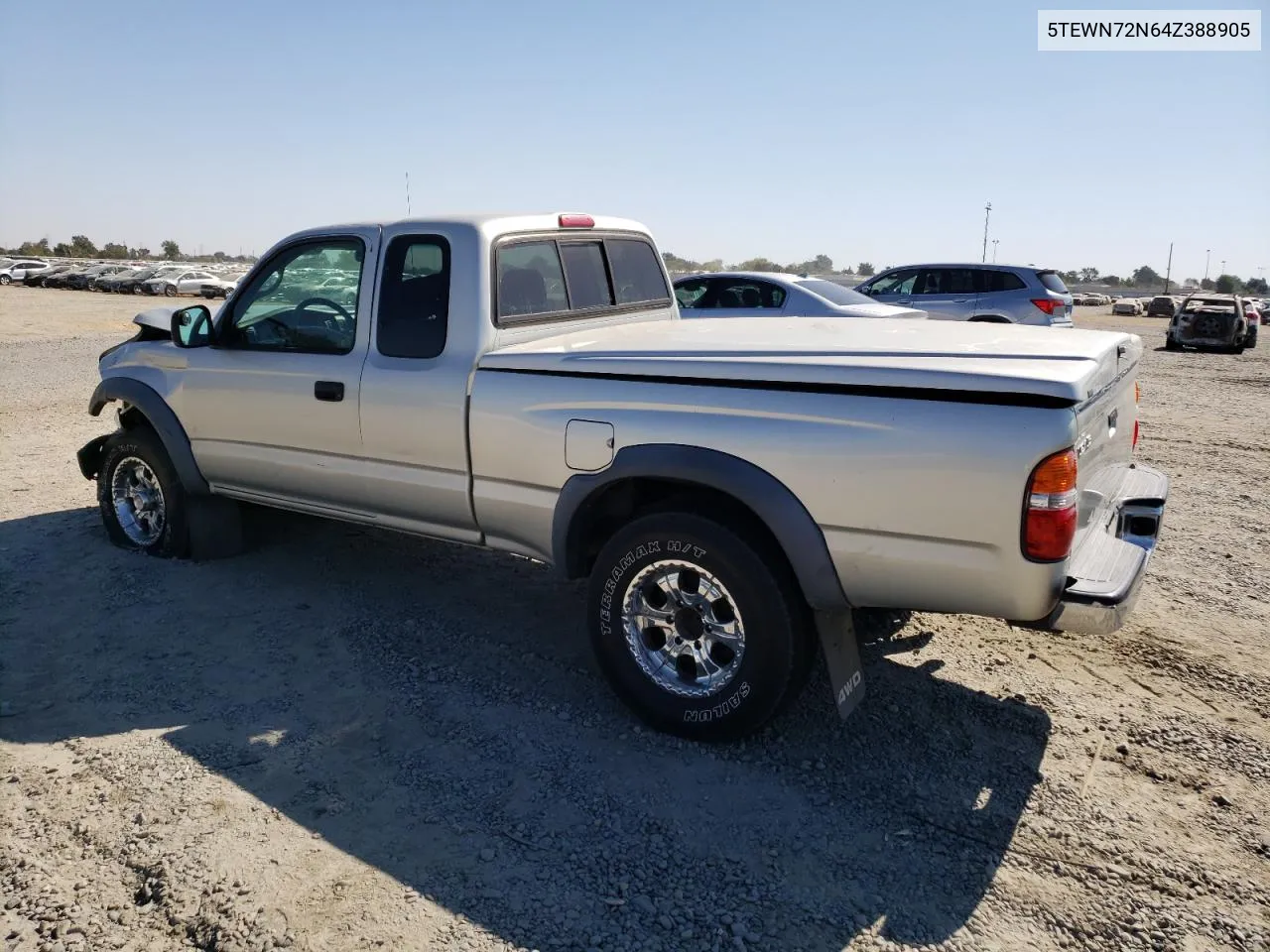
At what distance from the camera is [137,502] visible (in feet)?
19.0

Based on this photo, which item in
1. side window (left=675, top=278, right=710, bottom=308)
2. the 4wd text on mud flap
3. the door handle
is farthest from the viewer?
side window (left=675, top=278, right=710, bottom=308)

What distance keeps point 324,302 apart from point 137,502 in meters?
2.04

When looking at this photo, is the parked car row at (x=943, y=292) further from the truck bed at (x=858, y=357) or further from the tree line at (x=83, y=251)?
the tree line at (x=83, y=251)

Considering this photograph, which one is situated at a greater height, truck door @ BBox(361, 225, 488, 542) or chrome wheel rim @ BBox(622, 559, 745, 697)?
truck door @ BBox(361, 225, 488, 542)

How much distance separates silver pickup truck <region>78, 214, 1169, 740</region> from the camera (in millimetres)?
2988

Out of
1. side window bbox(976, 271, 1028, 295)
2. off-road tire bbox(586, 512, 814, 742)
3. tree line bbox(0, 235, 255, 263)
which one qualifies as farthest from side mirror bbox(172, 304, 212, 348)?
tree line bbox(0, 235, 255, 263)

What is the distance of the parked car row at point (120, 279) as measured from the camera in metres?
43.3

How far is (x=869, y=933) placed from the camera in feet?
8.82

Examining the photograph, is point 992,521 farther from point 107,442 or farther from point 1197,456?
point 1197,456

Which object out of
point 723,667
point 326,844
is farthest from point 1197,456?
point 326,844

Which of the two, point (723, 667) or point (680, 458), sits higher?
point (680, 458)

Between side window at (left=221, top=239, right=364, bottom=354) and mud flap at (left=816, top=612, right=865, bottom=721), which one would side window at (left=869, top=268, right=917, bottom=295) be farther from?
mud flap at (left=816, top=612, right=865, bottom=721)

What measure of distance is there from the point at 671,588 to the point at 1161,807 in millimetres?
1836

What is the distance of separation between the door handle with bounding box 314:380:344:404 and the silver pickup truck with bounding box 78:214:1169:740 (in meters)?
0.01
